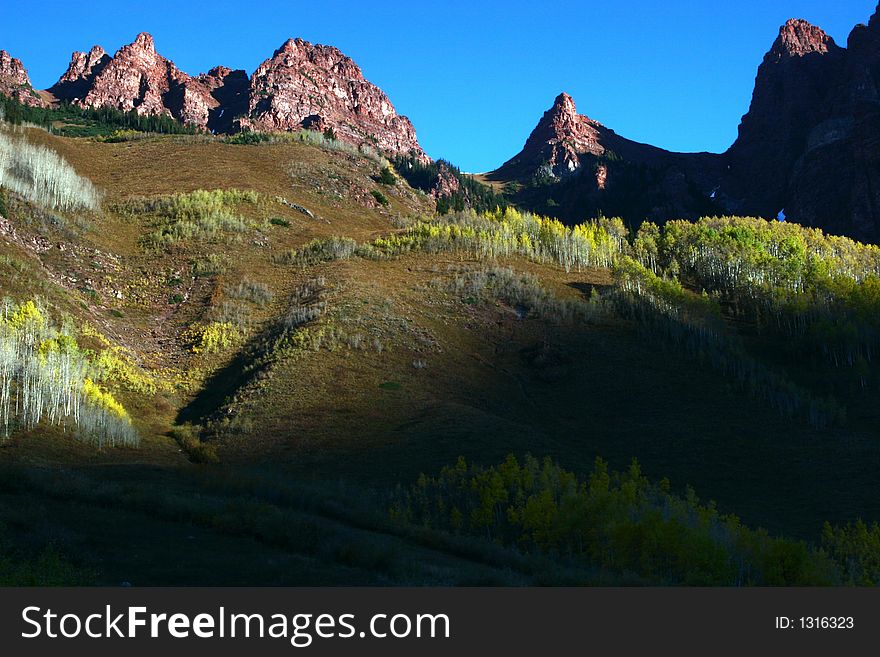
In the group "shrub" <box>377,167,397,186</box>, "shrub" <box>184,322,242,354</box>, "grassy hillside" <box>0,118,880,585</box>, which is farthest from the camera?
"shrub" <box>377,167,397,186</box>

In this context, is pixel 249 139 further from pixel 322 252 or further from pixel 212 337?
pixel 212 337

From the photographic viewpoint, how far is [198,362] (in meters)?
75.9

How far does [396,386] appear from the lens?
70.1 metres

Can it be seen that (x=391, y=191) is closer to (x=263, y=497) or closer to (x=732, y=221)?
(x=732, y=221)

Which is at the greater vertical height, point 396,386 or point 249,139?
point 249,139

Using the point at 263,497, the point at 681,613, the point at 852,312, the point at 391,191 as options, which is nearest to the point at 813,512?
the point at 263,497

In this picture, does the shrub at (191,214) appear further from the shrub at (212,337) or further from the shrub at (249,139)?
the shrub at (249,139)

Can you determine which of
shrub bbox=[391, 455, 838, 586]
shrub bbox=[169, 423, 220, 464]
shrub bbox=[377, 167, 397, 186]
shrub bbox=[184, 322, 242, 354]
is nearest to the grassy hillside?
shrub bbox=[391, 455, 838, 586]

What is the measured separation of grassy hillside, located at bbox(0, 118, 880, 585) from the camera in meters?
27.3

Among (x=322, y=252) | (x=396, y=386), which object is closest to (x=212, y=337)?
(x=396, y=386)

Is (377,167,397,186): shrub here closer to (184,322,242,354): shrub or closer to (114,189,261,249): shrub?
(114,189,261,249): shrub

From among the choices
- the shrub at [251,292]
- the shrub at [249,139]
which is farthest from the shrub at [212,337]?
the shrub at [249,139]

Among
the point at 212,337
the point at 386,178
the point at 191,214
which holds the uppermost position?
the point at 386,178

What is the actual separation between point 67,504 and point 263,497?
8677mm
